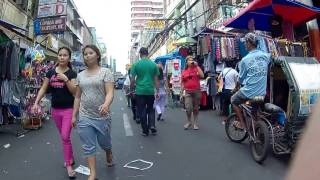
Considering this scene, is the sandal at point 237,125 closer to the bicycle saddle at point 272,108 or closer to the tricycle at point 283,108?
the tricycle at point 283,108

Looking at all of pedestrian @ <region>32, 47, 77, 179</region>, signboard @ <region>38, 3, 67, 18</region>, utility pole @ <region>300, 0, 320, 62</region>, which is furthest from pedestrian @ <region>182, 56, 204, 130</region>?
signboard @ <region>38, 3, 67, 18</region>

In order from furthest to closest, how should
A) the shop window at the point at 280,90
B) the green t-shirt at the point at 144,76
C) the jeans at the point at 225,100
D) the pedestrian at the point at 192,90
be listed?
the jeans at the point at 225,100, the pedestrian at the point at 192,90, the green t-shirt at the point at 144,76, the shop window at the point at 280,90

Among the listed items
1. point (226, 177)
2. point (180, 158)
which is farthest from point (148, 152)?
point (226, 177)

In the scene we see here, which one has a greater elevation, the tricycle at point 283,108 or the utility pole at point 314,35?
the utility pole at point 314,35

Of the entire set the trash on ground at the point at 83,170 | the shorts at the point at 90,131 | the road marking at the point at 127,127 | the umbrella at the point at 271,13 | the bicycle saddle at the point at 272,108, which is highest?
the umbrella at the point at 271,13

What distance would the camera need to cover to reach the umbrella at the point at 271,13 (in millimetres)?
9461

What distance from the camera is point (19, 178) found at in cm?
621

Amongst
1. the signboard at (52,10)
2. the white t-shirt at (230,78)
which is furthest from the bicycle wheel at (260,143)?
the signboard at (52,10)

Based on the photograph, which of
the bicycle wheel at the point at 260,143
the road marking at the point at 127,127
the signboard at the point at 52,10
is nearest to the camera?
the bicycle wheel at the point at 260,143

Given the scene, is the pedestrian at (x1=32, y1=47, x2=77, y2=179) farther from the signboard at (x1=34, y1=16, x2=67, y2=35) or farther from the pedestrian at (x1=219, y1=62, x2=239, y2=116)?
the signboard at (x1=34, y1=16, x2=67, y2=35)

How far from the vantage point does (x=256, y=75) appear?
690cm

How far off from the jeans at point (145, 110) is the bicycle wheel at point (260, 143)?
9.93 ft

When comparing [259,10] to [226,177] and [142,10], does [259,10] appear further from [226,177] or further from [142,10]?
[142,10]

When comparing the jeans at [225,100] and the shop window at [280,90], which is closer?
the shop window at [280,90]
